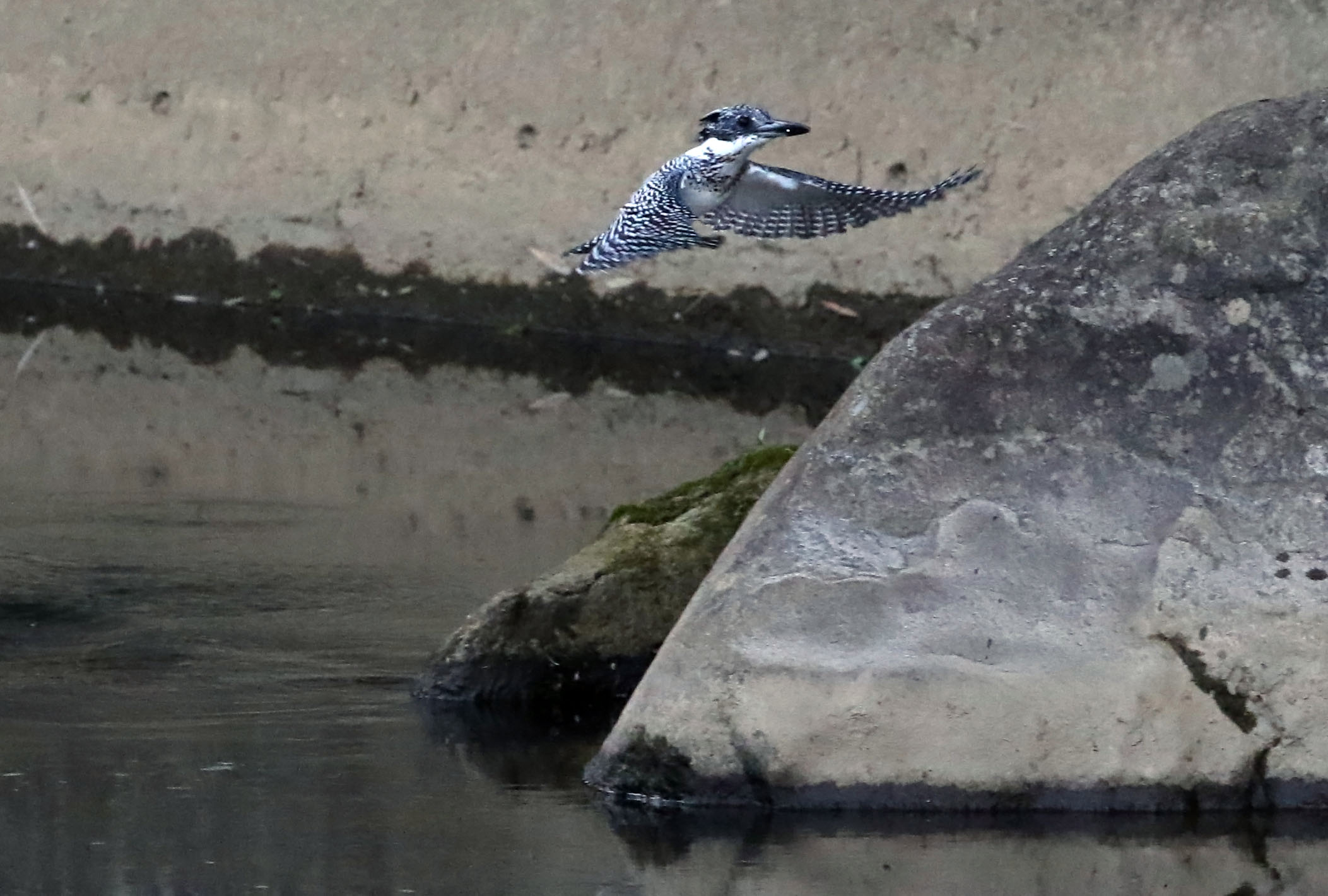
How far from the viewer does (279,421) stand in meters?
9.51

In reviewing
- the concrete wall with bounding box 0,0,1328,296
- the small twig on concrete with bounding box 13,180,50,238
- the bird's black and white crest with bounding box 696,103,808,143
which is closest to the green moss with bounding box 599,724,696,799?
the bird's black and white crest with bounding box 696,103,808,143

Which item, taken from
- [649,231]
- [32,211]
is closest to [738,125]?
[649,231]

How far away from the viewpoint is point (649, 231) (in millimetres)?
5922

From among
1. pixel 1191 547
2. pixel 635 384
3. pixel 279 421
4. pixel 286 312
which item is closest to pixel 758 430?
pixel 635 384

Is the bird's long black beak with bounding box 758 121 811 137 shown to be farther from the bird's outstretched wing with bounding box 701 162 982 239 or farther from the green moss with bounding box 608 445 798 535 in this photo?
the green moss with bounding box 608 445 798 535

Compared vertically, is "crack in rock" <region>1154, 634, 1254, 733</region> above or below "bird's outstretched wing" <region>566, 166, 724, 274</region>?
below

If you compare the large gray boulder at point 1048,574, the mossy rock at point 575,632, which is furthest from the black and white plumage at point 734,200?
the large gray boulder at point 1048,574

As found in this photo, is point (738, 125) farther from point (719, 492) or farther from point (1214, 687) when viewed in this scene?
point (1214, 687)

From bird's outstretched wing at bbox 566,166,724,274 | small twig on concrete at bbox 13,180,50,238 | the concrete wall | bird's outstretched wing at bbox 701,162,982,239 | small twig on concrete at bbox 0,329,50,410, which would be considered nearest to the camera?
bird's outstretched wing at bbox 566,166,724,274

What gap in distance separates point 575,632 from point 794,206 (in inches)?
57.3

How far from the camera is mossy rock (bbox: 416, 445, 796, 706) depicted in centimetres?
563

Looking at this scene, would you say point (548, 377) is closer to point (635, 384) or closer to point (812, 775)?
point (635, 384)

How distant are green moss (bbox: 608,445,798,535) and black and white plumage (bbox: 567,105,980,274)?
0.55 m

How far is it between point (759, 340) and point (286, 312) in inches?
98.5
